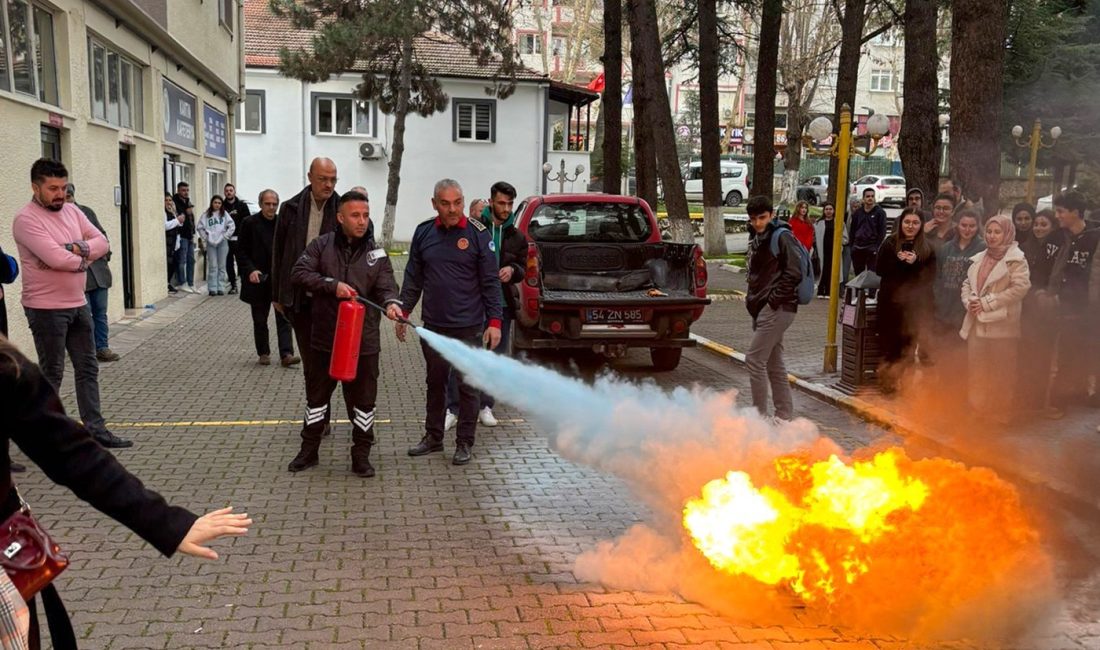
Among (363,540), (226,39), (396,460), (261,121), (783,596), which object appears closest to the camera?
(783,596)

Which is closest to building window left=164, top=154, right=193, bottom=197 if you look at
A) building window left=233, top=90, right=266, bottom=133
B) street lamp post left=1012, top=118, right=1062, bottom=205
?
building window left=233, top=90, right=266, bottom=133

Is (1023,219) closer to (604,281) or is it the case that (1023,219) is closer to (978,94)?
(978,94)

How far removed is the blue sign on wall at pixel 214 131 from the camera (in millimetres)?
20609

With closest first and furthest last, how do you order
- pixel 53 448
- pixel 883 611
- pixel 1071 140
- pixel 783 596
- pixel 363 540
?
1. pixel 53 448
2. pixel 883 611
3. pixel 783 596
4. pixel 363 540
5. pixel 1071 140

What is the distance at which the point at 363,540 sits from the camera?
198 inches

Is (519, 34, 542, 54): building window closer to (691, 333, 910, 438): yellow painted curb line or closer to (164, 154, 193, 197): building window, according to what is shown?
(164, 154, 193, 197): building window

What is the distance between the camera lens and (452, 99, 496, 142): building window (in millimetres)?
35125

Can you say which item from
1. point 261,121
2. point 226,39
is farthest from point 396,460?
point 261,121

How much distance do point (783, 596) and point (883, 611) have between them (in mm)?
476

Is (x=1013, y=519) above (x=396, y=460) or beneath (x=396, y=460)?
above

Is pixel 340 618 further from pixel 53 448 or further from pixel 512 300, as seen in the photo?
pixel 512 300

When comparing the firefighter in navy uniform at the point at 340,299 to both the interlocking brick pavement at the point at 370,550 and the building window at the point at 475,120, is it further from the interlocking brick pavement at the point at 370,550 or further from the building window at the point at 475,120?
the building window at the point at 475,120

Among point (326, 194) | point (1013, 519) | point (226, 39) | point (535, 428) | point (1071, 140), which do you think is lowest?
point (535, 428)

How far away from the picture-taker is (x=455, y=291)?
6613 mm
